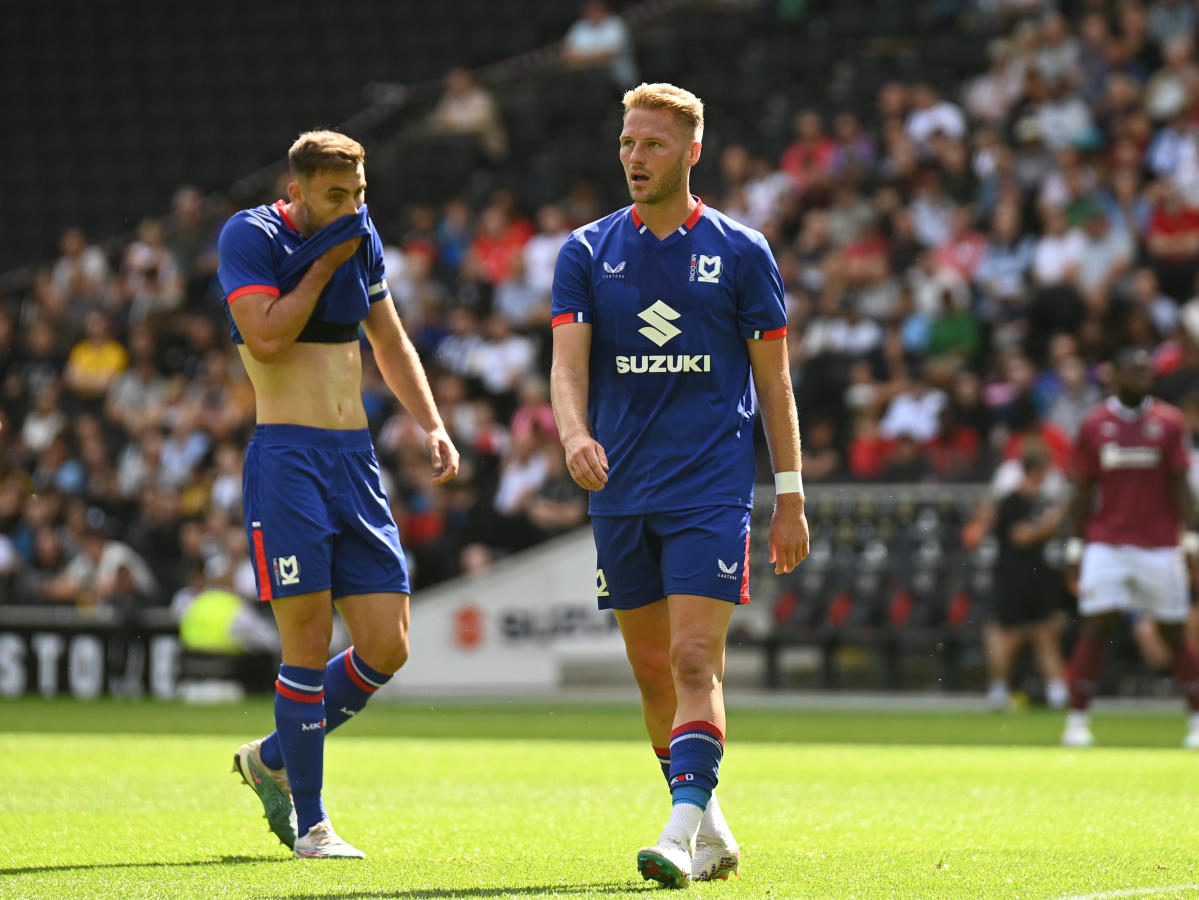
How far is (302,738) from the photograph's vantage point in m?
6.21

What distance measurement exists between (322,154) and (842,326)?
12.0 meters

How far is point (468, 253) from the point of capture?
71.2 ft

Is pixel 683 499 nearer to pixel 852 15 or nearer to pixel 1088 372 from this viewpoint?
pixel 1088 372

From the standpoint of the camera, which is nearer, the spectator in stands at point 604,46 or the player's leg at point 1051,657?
the player's leg at point 1051,657

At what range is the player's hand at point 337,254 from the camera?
624cm

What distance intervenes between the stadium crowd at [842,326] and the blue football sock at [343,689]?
9823 mm

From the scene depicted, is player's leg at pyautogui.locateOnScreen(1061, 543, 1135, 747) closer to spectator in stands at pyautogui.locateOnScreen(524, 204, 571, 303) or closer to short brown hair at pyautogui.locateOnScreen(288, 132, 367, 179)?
short brown hair at pyautogui.locateOnScreen(288, 132, 367, 179)

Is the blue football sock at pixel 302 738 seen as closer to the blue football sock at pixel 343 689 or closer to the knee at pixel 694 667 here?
the blue football sock at pixel 343 689

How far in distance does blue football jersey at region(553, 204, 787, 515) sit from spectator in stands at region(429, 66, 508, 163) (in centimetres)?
1874

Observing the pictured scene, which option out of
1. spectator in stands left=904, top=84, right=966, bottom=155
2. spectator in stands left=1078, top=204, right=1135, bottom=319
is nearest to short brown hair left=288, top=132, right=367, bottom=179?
spectator in stands left=1078, top=204, right=1135, bottom=319

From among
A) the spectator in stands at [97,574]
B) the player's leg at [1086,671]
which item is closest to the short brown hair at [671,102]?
the player's leg at [1086,671]

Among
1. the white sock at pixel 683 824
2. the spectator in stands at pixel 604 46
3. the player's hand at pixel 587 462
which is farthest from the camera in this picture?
the spectator in stands at pixel 604 46

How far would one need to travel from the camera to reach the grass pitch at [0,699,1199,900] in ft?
18.1

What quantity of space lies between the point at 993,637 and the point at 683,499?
10723 millimetres
